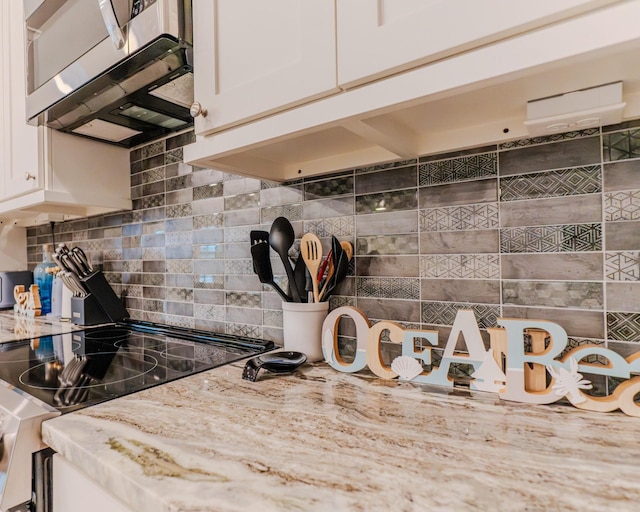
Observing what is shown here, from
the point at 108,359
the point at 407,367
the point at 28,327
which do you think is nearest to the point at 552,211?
the point at 407,367

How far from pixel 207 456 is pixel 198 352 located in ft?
1.98

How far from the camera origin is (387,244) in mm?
910

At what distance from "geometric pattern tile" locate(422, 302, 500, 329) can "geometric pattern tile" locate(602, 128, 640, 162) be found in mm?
343

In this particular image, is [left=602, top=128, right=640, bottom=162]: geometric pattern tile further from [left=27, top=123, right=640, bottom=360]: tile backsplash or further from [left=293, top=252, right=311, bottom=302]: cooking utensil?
[left=293, top=252, right=311, bottom=302]: cooking utensil

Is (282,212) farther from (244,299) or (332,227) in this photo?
(244,299)

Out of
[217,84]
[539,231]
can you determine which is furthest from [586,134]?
[217,84]

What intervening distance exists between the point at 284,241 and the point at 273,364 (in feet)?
1.03

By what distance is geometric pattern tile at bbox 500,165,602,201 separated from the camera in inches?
26.9

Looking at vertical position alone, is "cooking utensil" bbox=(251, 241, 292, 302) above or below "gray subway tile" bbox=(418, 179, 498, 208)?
below

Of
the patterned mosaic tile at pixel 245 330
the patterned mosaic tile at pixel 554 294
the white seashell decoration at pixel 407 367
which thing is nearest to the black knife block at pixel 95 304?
the patterned mosaic tile at pixel 245 330

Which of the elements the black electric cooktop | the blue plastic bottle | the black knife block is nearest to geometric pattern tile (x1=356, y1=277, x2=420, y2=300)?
the black electric cooktop

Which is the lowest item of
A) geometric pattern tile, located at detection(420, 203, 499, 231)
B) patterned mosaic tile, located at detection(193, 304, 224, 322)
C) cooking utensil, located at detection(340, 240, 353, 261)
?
patterned mosaic tile, located at detection(193, 304, 224, 322)

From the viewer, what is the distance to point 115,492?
0.48m

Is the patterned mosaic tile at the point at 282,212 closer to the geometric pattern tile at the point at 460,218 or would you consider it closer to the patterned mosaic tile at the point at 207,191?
the patterned mosaic tile at the point at 207,191
